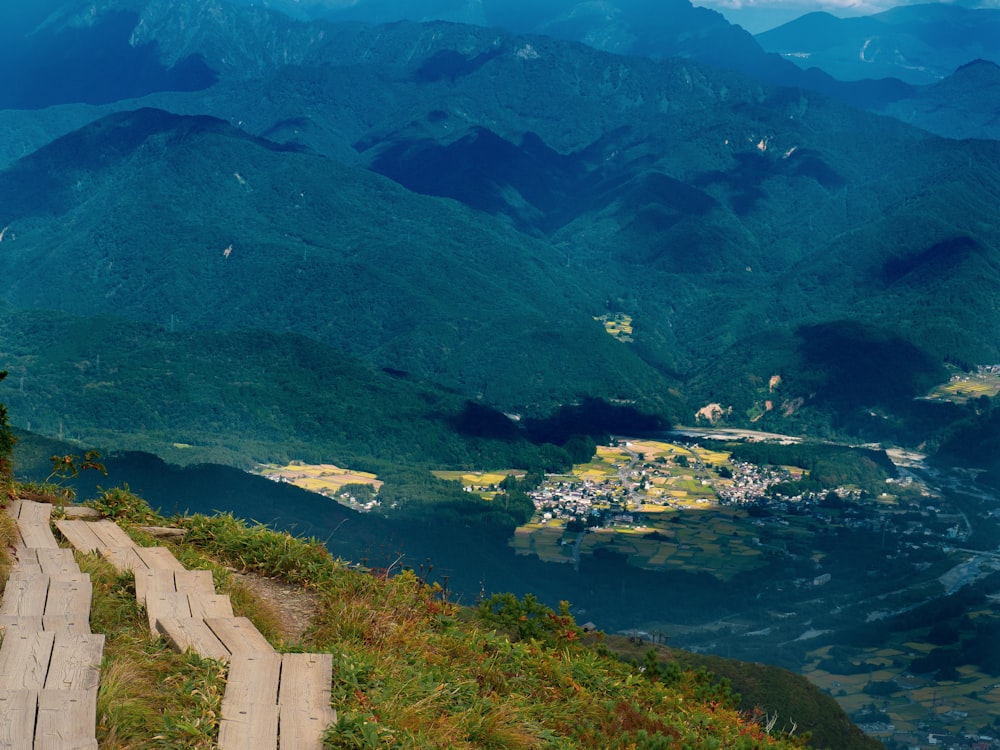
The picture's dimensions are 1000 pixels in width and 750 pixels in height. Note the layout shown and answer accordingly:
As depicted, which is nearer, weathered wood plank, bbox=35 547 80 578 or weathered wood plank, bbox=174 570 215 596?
weathered wood plank, bbox=174 570 215 596

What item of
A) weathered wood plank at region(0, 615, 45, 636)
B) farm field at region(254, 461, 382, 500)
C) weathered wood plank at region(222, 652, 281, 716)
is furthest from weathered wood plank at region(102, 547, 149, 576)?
farm field at region(254, 461, 382, 500)

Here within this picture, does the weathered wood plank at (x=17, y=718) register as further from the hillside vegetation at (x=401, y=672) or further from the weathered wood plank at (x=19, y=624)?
the weathered wood plank at (x=19, y=624)

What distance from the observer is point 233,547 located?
15.4 meters

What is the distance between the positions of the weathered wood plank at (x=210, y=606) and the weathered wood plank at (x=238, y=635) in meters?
0.20

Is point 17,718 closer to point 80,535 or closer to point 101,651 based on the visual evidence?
point 101,651

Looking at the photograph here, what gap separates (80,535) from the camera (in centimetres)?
1488

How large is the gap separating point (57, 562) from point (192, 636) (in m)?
2.89

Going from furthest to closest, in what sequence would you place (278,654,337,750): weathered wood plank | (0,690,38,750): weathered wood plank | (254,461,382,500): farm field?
(254,461,382,500): farm field < (278,654,337,750): weathered wood plank < (0,690,38,750): weathered wood plank

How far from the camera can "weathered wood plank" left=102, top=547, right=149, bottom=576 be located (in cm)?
1327

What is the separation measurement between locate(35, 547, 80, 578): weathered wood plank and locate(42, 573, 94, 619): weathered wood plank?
40 cm

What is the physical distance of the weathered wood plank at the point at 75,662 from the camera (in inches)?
364

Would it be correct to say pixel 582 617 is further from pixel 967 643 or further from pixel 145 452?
pixel 145 452

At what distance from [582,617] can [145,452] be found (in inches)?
2362

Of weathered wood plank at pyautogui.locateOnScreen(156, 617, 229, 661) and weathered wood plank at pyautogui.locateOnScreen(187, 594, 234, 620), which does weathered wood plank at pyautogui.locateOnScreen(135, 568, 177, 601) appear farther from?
weathered wood plank at pyautogui.locateOnScreen(156, 617, 229, 661)
